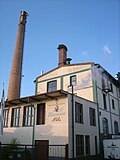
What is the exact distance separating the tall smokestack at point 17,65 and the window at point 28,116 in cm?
754

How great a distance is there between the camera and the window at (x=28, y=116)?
15.6 m

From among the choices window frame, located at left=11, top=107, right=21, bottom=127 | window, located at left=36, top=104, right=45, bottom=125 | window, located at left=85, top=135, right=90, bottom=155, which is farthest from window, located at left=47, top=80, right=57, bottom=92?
window, located at left=85, top=135, right=90, bottom=155

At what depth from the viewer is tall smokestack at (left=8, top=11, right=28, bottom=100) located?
2367cm

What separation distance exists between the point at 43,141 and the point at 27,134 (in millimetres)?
1924

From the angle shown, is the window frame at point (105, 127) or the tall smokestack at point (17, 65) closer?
the window frame at point (105, 127)

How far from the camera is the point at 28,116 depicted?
15.9 meters

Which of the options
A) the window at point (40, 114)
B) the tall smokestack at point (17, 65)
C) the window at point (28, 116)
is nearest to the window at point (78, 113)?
the window at point (40, 114)

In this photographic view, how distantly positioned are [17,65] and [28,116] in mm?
11228

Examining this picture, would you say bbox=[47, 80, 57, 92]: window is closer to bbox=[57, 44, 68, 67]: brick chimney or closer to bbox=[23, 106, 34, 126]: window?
bbox=[57, 44, 68, 67]: brick chimney

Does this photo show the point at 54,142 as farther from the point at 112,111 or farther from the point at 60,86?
the point at 112,111

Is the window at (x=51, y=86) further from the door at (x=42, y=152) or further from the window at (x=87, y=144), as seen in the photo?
the door at (x=42, y=152)

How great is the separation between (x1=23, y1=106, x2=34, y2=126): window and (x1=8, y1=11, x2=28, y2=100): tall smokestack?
7541 millimetres

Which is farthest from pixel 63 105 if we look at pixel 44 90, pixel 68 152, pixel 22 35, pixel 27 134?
pixel 22 35

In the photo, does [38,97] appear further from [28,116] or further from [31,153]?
[31,153]
